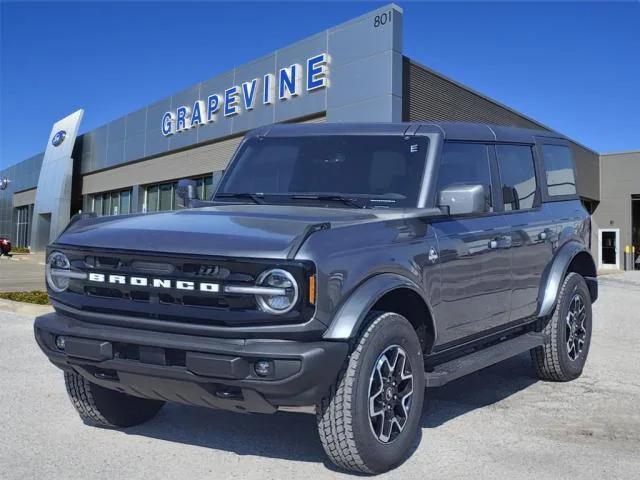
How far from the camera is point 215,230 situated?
3340mm

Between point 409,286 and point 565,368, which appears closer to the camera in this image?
point 409,286

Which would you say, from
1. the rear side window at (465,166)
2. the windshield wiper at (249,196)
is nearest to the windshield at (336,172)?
the windshield wiper at (249,196)

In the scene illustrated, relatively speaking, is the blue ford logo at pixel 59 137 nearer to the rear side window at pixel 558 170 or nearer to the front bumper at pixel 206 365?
the rear side window at pixel 558 170

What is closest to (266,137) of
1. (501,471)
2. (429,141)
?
(429,141)

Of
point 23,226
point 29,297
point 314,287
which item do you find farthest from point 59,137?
point 314,287

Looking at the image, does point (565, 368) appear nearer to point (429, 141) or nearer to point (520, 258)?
point (520, 258)

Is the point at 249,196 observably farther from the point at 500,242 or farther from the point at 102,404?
the point at 500,242

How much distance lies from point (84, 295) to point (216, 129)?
19361mm

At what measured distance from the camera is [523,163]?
18.3 ft

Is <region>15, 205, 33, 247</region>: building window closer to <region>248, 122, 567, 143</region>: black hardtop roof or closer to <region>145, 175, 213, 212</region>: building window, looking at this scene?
<region>145, 175, 213, 212</region>: building window

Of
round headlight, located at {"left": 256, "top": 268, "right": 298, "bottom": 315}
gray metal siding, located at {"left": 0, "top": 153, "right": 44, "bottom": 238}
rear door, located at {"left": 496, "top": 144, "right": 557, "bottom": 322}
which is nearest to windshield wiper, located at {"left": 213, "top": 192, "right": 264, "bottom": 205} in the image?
round headlight, located at {"left": 256, "top": 268, "right": 298, "bottom": 315}

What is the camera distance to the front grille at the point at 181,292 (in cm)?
304

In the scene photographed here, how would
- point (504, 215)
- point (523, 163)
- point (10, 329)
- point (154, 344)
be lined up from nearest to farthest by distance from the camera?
point (154, 344) < point (504, 215) < point (523, 163) < point (10, 329)

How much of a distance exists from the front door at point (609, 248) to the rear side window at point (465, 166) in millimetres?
34748
